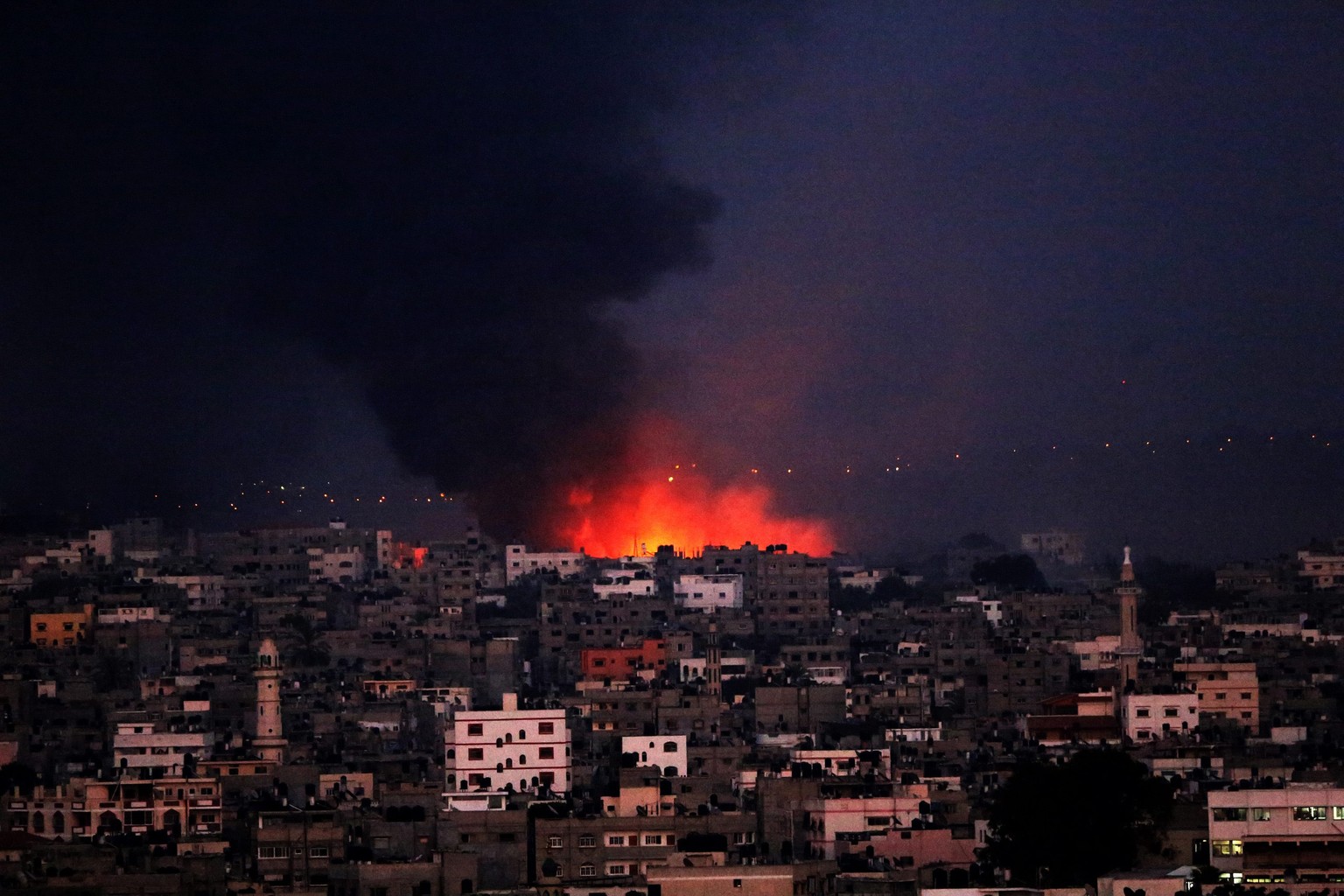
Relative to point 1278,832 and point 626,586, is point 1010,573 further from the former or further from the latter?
point 1278,832

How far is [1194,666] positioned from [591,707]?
9619mm

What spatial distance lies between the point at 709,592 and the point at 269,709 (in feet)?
115

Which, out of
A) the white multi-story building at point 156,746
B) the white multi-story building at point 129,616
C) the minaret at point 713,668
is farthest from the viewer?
the white multi-story building at point 129,616

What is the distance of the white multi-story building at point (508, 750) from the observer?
49000mm

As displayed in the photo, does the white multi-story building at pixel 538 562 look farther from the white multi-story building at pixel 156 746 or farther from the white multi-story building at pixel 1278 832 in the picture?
the white multi-story building at pixel 1278 832

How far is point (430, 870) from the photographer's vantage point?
38.2m

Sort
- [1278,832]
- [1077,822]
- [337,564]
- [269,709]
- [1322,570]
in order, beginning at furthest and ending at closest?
[337,564] < [1322,570] < [269,709] < [1077,822] < [1278,832]

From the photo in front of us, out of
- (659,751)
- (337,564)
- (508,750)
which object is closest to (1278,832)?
(659,751)

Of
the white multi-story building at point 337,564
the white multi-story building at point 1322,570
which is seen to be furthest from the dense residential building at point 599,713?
the white multi-story building at point 1322,570

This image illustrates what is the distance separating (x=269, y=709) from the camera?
56.7 meters

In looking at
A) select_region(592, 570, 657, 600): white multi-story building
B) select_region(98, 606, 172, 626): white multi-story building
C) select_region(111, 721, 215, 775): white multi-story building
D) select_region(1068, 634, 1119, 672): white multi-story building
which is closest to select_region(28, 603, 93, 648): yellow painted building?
select_region(98, 606, 172, 626): white multi-story building

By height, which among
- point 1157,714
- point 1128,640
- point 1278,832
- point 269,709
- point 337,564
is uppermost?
point 337,564

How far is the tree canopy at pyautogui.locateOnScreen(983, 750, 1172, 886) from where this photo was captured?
3684 centimetres

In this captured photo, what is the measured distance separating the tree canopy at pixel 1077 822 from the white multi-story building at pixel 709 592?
49.9 m
